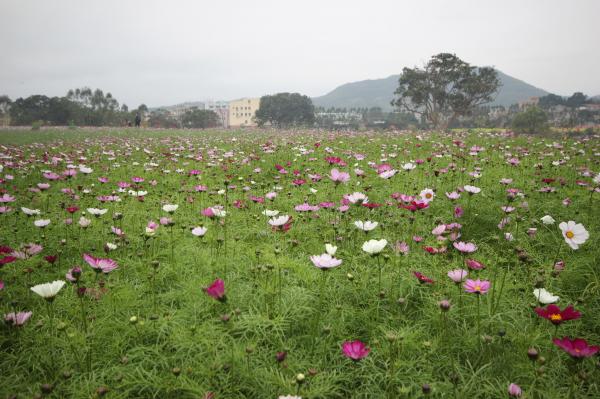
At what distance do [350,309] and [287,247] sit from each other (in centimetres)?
89

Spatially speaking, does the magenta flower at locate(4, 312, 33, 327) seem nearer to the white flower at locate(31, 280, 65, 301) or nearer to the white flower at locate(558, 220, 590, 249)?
the white flower at locate(31, 280, 65, 301)

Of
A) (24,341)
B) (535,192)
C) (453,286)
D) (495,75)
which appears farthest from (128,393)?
(495,75)

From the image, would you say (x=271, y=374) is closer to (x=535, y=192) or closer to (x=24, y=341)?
(x=24, y=341)

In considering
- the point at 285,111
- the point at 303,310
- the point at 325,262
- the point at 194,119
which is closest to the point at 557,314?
the point at 325,262

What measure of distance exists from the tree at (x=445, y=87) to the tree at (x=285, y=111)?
28721 millimetres

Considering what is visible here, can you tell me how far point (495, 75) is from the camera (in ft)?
96.0

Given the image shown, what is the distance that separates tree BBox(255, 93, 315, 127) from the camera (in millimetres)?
57375

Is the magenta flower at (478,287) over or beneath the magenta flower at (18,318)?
over

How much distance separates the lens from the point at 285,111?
57344 millimetres

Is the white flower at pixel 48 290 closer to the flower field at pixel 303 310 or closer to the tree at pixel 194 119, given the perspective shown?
the flower field at pixel 303 310

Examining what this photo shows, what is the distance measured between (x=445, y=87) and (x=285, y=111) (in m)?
31.9

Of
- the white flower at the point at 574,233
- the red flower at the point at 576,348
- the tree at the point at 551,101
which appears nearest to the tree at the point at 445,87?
the white flower at the point at 574,233

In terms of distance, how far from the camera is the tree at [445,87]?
29.0m

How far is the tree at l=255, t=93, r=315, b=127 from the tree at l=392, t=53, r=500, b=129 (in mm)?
28721
